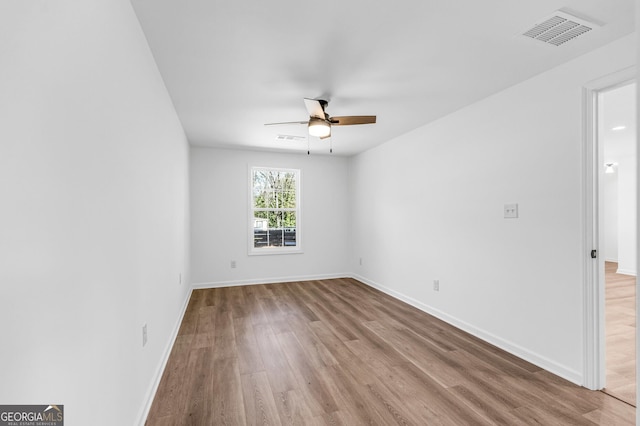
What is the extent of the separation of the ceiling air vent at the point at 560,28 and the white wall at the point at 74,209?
2.50 m

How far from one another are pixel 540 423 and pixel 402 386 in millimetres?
837

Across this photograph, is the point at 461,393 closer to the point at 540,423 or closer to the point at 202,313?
the point at 540,423

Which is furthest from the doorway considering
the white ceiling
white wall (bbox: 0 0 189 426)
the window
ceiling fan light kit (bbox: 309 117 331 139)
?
the window

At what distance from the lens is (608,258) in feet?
24.6

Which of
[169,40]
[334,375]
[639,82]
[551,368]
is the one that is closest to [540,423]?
[551,368]

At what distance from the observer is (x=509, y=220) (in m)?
2.84

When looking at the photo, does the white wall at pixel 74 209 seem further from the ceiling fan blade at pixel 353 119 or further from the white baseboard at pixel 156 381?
the ceiling fan blade at pixel 353 119

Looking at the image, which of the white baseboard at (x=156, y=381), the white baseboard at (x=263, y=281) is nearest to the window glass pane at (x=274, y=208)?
the white baseboard at (x=263, y=281)

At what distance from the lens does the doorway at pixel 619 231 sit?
227 centimetres

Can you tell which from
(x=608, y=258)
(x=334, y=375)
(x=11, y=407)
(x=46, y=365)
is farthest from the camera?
(x=608, y=258)

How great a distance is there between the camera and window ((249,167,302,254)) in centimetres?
573

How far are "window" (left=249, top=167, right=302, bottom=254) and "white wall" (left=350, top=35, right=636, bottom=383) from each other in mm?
2317

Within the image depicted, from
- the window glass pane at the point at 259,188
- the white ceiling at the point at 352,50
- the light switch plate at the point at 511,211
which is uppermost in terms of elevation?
the white ceiling at the point at 352,50

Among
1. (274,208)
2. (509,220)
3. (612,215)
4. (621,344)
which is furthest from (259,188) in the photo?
(612,215)
